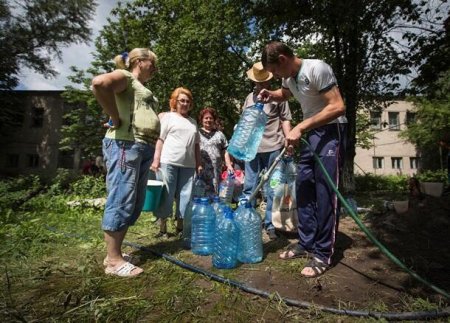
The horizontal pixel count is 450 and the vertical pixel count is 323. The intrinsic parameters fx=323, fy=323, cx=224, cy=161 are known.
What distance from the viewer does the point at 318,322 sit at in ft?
6.41

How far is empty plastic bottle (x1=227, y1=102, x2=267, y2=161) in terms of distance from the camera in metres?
3.86

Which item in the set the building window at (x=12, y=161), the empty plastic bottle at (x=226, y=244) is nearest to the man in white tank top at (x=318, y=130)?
the empty plastic bottle at (x=226, y=244)

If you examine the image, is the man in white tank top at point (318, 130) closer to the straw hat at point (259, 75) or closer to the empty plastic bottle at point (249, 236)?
the empty plastic bottle at point (249, 236)

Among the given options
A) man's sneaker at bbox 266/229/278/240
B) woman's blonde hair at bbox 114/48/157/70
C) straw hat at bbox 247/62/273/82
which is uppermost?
straw hat at bbox 247/62/273/82

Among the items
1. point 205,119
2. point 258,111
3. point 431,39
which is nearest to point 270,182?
point 258,111

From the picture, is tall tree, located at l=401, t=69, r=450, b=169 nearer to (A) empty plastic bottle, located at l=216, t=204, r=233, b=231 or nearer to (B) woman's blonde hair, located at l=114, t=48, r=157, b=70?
(A) empty plastic bottle, located at l=216, t=204, r=233, b=231

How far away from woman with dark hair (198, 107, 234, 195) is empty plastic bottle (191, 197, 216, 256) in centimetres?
191

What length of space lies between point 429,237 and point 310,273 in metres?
2.03

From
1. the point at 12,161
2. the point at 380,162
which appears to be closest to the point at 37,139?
the point at 12,161

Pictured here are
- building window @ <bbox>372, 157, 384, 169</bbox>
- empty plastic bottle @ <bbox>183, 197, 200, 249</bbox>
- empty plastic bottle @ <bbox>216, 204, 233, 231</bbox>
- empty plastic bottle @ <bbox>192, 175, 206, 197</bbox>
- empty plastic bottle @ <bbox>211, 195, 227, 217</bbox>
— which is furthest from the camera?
building window @ <bbox>372, 157, 384, 169</bbox>

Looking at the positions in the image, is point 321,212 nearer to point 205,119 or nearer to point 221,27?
point 205,119

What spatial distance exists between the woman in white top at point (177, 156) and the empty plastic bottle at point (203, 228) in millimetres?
483

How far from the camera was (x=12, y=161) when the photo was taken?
1102 inches

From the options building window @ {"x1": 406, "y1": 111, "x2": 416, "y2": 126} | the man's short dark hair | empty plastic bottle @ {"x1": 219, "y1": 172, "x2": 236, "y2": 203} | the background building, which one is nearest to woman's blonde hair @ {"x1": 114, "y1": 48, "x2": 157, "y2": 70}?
the man's short dark hair
